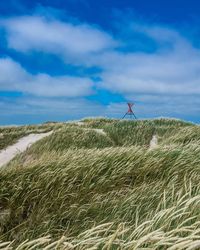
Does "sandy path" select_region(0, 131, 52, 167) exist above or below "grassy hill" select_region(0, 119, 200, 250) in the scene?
above

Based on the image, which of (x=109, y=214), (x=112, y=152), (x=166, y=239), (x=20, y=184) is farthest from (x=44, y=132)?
(x=166, y=239)

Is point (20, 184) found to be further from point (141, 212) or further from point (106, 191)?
point (141, 212)

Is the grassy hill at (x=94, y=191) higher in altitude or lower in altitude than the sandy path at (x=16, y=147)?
lower

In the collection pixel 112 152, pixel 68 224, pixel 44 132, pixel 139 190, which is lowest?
pixel 68 224

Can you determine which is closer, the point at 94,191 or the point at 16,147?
the point at 94,191

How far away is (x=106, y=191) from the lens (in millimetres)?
9992

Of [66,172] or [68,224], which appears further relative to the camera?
[66,172]

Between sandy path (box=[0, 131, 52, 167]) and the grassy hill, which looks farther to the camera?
sandy path (box=[0, 131, 52, 167])

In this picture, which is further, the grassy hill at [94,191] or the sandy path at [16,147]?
the sandy path at [16,147]

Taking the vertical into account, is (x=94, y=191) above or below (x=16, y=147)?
below

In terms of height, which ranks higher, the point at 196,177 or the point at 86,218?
the point at 196,177

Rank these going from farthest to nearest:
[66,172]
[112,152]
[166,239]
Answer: [112,152] → [66,172] → [166,239]

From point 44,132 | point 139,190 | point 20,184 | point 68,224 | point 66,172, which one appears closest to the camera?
point 68,224

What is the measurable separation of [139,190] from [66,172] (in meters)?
2.15
